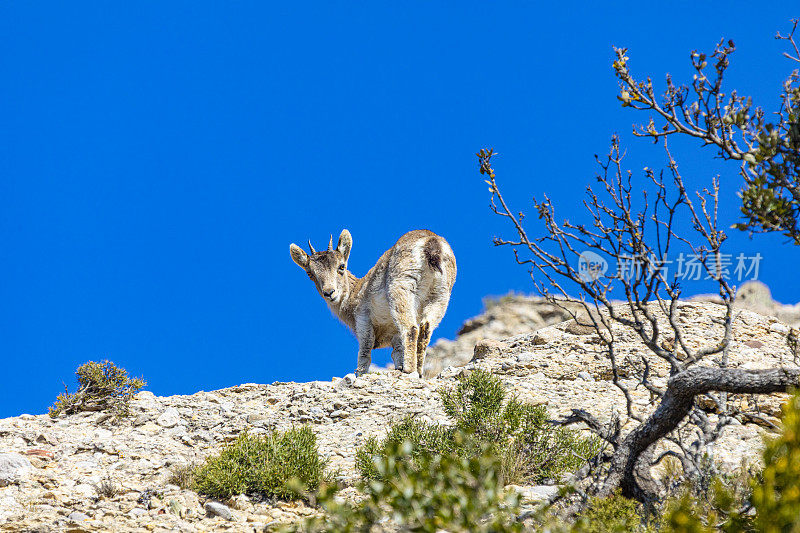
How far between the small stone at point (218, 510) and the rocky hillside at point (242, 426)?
0.05 feet

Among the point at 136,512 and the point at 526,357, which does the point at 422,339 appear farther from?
the point at 136,512

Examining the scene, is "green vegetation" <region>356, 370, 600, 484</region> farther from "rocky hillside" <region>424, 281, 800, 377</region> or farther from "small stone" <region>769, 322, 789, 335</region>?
"rocky hillside" <region>424, 281, 800, 377</region>

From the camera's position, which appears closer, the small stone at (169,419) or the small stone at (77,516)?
the small stone at (77,516)

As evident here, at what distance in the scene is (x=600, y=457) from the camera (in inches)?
289

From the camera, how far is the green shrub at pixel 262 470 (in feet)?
26.8

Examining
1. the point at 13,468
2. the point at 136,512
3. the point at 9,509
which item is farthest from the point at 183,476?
the point at 13,468

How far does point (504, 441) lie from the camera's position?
346 inches

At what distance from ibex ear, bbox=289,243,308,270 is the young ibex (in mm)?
23

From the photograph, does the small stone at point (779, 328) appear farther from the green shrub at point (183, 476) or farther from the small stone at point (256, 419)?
the green shrub at point (183, 476)

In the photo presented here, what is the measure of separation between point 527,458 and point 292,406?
17.5 feet

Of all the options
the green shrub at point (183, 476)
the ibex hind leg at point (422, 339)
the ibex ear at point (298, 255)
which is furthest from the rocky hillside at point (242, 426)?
the ibex ear at point (298, 255)

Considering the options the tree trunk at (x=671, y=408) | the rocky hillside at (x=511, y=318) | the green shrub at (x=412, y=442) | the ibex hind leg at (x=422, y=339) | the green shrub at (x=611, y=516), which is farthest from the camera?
the rocky hillside at (x=511, y=318)

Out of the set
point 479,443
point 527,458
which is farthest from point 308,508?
point 527,458

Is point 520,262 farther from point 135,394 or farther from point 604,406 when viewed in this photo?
point 135,394
